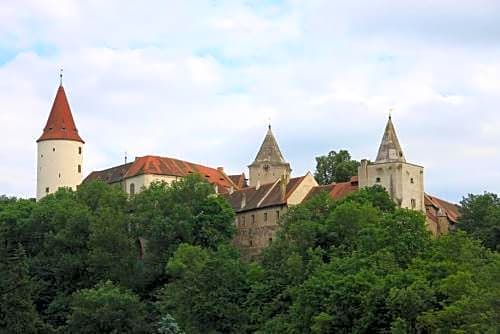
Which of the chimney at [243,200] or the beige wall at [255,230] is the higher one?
the chimney at [243,200]

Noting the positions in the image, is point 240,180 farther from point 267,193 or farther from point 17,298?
point 17,298

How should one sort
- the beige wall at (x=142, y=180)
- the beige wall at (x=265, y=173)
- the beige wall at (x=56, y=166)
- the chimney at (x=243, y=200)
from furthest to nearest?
the beige wall at (x=56, y=166), the beige wall at (x=142, y=180), the beige wall at (x=265, y=173), the chimney at (x=243, y=200)

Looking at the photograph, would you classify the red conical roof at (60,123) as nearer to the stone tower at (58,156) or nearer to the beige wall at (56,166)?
the stone tower at (58,156)

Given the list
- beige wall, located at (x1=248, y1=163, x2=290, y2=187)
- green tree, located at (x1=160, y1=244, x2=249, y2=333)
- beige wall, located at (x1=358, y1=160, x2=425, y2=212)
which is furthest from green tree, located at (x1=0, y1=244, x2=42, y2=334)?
beige wall, located at (x1=358, y1=160, x2=425, y2=212)

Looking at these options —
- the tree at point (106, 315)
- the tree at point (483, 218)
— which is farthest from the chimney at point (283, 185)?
the tree at point (106, 315)

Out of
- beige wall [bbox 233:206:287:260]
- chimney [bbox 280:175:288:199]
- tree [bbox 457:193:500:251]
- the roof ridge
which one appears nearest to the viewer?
tree [bbox 457:193:500:251]

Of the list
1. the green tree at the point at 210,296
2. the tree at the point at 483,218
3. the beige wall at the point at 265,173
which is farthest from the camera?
the beige wall at the point at 265,173

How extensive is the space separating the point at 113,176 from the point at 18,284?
1198 inches

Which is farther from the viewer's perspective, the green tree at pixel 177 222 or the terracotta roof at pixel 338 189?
the terracotta roof at pixel 338 189

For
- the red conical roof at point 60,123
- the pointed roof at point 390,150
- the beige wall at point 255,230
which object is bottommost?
the beige wall at point 255,230

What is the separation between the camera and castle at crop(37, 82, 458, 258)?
91812 mm

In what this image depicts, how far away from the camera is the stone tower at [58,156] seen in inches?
4589

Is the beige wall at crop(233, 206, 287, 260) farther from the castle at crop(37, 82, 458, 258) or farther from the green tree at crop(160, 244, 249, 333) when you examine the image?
the green tree at crop(160, 244, 249, 333)

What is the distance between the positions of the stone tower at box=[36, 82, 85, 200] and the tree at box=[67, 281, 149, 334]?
108 feet
